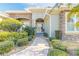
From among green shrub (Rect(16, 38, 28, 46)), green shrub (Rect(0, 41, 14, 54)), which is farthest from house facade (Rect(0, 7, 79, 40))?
green shrub (Rect(0, 41, 14, 54))

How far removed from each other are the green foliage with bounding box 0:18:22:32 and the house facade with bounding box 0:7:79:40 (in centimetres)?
14

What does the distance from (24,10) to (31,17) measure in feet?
1.04

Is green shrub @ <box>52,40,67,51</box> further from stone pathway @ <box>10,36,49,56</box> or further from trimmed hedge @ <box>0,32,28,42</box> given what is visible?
trimmed hedge @ <box>0,32,28,42</box>

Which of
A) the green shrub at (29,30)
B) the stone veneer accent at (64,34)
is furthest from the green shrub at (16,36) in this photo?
the stone veneer accent at (64,34)

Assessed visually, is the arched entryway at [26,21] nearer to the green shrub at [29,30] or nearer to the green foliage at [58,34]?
the green shrub at [29,30]

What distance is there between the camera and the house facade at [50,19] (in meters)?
5.59

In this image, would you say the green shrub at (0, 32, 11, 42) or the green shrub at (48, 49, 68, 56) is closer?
the green shrub at (0, 32, 11, 42)

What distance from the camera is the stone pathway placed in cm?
572

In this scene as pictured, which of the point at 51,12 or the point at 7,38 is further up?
the point at 51,12

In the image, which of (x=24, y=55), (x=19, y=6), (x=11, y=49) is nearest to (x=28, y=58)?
(x=24, y=55)

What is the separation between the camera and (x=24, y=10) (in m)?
5.65

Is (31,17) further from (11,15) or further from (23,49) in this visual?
(23,49)

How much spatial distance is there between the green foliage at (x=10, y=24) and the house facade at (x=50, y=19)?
14cm

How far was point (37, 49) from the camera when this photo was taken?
5770mm
